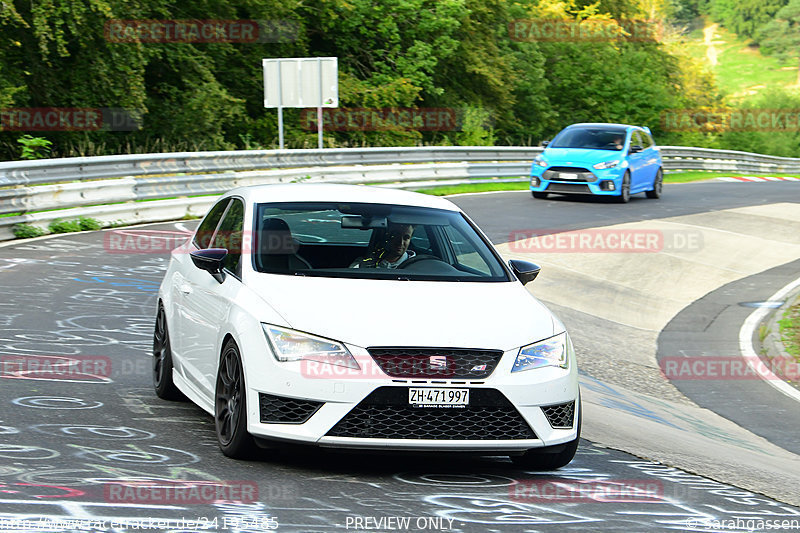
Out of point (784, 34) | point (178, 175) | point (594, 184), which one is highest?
point (784, 34)

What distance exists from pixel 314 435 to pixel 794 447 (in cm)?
511

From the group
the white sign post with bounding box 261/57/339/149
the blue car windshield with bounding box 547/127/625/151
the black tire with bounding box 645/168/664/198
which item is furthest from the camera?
the black tire with bounding box 645/168/664/198

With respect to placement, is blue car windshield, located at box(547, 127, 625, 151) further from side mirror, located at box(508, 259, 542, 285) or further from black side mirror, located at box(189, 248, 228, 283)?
black side mirror, located at box(189, 248, 228, 283)

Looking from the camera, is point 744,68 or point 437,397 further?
point 744,68

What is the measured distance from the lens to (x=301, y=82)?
92.9 ft

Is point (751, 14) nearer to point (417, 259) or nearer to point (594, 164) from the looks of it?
point (594, 164)

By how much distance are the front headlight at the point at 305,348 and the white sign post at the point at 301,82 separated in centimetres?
2225

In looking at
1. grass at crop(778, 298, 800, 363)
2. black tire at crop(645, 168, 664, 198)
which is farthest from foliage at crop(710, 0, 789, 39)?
grass at crop(778, 298, 800, 363)

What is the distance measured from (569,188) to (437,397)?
2051 cm

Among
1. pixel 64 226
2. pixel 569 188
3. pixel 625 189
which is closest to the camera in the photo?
pixel 64 226

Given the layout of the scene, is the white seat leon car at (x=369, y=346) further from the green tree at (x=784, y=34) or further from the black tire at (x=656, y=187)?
the green tree at (x=784, y=34)

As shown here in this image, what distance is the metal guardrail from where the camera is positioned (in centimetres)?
1730

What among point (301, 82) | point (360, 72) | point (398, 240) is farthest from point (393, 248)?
point (360, 72)

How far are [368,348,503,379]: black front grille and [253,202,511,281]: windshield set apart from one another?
99 centimetres
